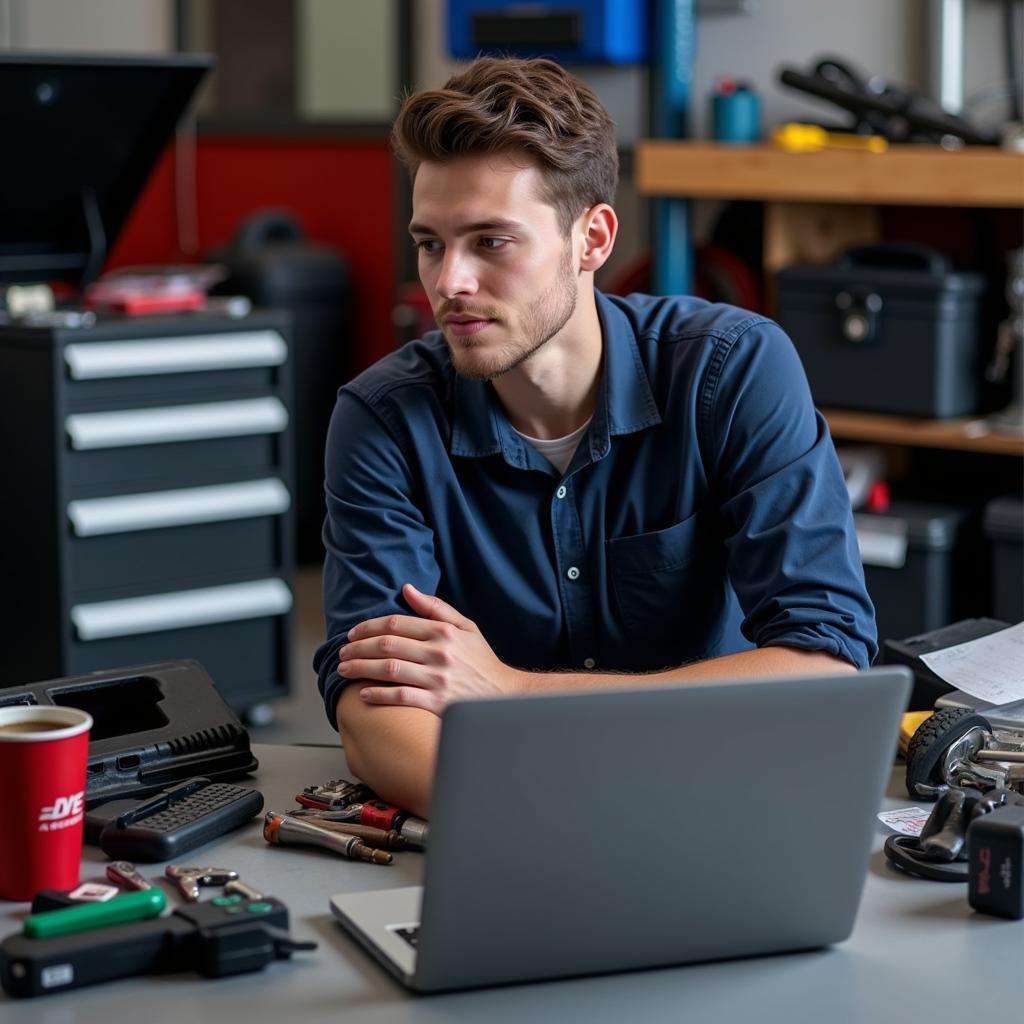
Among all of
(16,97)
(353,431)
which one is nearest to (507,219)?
(353,431)

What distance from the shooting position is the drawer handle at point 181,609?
3141 mm

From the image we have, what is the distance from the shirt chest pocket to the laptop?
2.31ft

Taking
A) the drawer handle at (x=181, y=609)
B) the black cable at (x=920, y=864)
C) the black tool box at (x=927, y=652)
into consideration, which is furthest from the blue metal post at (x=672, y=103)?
the black cable at (x=920, y=864)

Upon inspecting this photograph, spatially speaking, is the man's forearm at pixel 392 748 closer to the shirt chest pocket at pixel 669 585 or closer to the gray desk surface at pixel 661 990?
the gray desk surface at pixel 661 990

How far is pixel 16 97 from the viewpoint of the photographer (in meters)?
3.02

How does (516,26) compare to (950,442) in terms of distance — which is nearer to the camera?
(950,442)

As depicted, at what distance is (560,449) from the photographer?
1.83 meters

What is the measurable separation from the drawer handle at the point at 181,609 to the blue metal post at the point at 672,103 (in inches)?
41.0

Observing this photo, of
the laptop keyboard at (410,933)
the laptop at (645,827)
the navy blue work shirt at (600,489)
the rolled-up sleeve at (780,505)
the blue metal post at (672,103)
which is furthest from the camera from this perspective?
the blue metal post at (672,103)

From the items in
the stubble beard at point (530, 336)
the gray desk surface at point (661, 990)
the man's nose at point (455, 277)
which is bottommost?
the gray desk surface at point (661, 990)

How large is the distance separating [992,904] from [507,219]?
820mm

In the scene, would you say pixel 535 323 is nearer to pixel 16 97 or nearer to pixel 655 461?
pixel 655 461

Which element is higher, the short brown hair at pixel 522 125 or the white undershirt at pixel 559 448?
the short brown hair at pixel 522 125

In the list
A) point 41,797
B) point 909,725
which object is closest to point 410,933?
point 41,797
